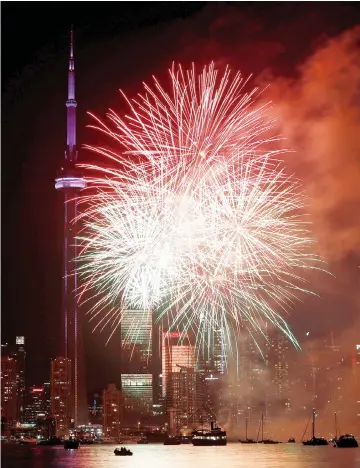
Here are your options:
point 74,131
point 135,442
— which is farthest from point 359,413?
point 74,131

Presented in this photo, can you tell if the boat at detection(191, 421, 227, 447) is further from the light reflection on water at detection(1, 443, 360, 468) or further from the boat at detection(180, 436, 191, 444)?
the boat at detection(180, 436, 191, 444)

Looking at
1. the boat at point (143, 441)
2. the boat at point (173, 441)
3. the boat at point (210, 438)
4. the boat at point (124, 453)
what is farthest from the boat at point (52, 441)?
the boat at point (124, 453)

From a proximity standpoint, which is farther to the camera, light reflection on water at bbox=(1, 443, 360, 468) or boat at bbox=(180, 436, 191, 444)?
boat at bbox=(180, 436, 191, 444)

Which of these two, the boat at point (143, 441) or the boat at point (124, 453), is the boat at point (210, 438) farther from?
the boat at point (143, 441)

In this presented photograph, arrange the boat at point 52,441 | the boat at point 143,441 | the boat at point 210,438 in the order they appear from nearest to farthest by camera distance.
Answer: the boat at point 210,438, the boat at point 52,441, the boat at point 143,441

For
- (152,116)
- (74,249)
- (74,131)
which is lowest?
(152,116)

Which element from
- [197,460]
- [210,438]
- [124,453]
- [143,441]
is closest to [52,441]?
[143,441]

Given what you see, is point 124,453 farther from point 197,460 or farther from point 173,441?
point 173,441

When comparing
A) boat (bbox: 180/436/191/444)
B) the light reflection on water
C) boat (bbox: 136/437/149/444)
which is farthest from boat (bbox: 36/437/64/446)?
the light reflection on water

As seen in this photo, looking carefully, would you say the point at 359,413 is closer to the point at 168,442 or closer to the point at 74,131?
the point at 168,442

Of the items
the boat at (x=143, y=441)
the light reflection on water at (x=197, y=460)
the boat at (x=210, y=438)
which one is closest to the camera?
the light reflection on water at (x=197, y=460)

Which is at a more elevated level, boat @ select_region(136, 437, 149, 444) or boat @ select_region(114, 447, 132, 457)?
boat @ select_region(114, 447, 132, 457)
